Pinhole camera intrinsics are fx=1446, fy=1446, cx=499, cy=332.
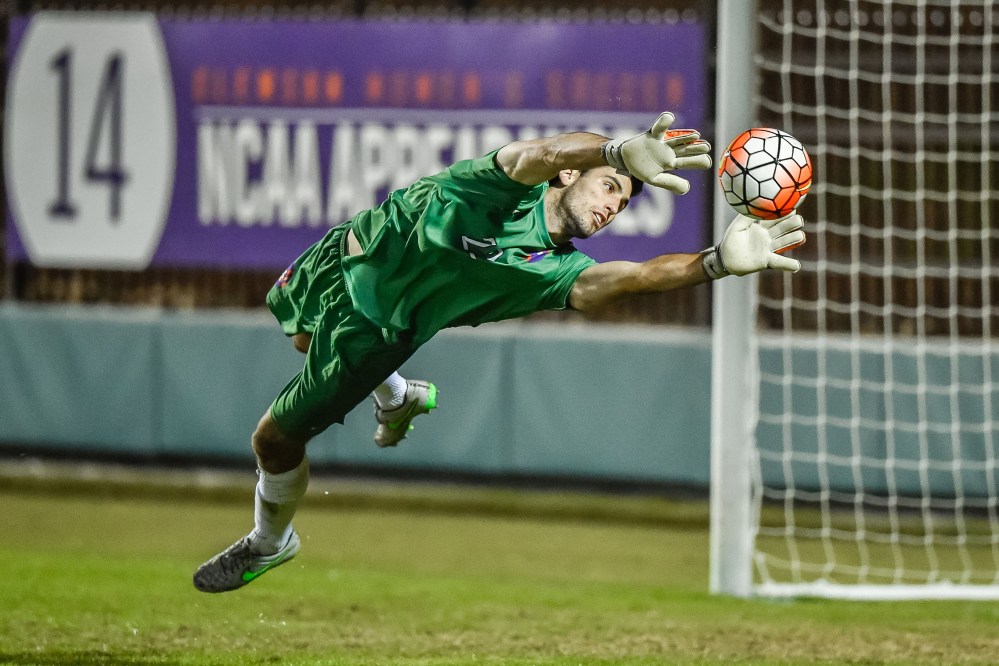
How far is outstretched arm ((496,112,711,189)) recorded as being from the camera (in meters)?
4.75

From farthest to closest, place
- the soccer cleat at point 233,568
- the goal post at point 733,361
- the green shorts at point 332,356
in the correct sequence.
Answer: the goal post at point 733,361 → the soccer cleat at point 233,568 → the green shorts at point 332,356

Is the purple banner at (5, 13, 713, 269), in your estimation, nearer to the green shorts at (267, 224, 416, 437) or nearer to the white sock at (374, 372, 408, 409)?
the white sock at (374, 372, 408, 409)

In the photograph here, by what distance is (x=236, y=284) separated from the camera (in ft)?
40.1

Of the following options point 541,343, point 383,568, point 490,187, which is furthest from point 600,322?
point 490,187

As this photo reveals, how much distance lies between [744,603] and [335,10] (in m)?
6.14


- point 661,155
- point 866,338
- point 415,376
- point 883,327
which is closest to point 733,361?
point 866,338

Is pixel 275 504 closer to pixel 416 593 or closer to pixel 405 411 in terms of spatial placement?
pixel 405 411

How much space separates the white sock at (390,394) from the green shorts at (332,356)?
1.65ft

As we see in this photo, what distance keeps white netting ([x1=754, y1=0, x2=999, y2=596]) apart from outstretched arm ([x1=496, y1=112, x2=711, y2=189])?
4.09 meters

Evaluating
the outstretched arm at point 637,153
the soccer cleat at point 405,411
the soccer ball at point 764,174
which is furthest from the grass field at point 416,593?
the outstretched arm at point 637,153

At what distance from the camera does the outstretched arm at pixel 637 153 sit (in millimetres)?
4750

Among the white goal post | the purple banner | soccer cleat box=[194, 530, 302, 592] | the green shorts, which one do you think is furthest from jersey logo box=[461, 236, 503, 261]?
the purple banner

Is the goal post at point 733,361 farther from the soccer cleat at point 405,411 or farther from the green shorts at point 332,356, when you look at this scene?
the green shorts at point 332,356

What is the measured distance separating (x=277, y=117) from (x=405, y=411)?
5463mm
